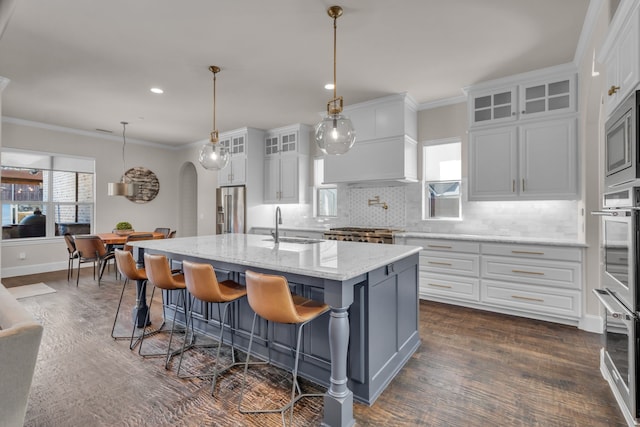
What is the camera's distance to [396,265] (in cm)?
241

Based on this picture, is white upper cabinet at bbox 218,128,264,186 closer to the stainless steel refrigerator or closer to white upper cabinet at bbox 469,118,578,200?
the stainless steel refrigerator

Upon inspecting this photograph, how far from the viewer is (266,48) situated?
3145mm

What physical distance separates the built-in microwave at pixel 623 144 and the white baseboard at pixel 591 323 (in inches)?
73.0

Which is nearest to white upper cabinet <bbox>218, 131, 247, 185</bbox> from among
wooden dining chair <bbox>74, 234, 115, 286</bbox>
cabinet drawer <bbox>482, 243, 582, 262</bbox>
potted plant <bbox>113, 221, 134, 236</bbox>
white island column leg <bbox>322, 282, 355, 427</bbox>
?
potted plant <bbox>113, 221, 134, 236</bbox>

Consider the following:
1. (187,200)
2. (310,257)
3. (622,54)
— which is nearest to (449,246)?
(310,257)

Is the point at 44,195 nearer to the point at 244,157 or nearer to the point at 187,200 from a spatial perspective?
the point at 187,200

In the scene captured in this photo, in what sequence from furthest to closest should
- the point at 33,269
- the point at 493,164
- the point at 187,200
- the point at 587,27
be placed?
the point at 187,200, the point at 33,269, the point at 493,164, the point at 587,27

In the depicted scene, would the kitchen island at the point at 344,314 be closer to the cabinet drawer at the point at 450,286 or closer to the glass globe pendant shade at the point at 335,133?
the glass globe pendant shade at the point at 335,133

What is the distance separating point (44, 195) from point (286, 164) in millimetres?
4744

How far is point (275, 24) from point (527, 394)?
3442mm

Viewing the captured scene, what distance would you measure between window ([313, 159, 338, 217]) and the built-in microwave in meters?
4.22

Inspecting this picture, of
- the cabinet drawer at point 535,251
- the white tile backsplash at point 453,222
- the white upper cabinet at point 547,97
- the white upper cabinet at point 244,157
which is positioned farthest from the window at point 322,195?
the white upper cabinet at point 547,97

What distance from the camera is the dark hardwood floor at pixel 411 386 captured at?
6.25 feet

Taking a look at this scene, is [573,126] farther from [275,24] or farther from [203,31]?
[203,31]
